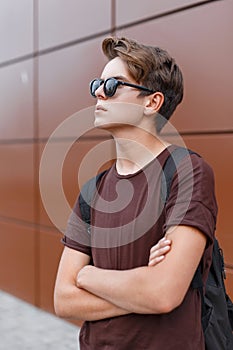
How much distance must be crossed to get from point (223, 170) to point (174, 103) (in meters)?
1.78

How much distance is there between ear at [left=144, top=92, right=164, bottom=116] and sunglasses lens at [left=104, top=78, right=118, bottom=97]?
0.40 feet

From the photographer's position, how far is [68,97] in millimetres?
4812

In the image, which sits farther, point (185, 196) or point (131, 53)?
point (131, 53)

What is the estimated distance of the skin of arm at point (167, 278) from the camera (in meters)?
1.45

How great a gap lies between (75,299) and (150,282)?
0.32 metres

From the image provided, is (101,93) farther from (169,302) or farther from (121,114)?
(169,302)

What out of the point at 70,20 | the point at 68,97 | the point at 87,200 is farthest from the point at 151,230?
the point at 70,20

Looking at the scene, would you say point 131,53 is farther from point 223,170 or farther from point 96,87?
point 223,170

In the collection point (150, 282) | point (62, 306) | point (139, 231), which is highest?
point (139, 231)

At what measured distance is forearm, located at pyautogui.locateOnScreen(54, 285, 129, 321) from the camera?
1558 millimetres

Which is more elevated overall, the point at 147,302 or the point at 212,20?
the point at 212,20

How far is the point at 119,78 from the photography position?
1.62m

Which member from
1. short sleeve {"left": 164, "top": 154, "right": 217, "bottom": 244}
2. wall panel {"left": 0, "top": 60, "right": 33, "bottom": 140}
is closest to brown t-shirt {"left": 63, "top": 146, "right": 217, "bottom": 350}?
short sleeve {"left": 164, "top": 154, "right": 217, "bottom": 244}

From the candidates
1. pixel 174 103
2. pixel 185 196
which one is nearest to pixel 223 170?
pixel 174 103
